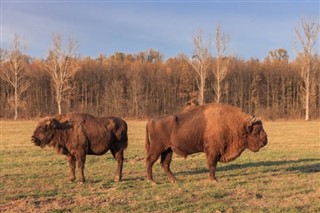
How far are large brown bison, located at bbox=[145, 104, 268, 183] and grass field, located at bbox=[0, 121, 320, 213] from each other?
31.3 inches

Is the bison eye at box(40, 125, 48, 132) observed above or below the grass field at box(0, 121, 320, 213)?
above

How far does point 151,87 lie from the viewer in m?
71.6

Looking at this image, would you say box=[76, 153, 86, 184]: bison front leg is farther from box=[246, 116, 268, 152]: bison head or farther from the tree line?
the tree line

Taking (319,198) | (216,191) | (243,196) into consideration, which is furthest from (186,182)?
(319,198)

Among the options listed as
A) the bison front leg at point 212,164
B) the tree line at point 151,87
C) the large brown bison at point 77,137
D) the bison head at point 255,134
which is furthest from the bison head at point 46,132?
the tree line at point 151,87

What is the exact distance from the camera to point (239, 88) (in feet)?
232

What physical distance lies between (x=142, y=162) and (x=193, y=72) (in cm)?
5724

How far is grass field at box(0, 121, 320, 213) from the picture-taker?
24.8 ft

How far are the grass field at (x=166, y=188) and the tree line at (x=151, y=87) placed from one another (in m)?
48.5

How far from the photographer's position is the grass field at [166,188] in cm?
756

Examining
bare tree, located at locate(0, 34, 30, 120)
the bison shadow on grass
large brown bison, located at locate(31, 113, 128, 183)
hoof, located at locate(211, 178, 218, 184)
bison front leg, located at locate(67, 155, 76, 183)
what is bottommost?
the bison shadow on grass

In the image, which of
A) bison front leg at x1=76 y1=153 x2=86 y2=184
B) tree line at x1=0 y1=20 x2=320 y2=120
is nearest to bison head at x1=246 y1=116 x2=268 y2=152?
bison front leg at x1=76 y1=153 x2=86 y2=184

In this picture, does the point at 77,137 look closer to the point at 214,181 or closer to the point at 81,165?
the point at 81,165

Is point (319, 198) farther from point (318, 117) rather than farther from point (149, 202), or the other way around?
point (318, 117)
